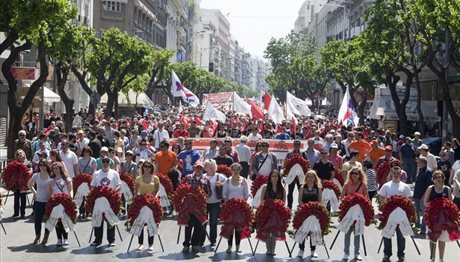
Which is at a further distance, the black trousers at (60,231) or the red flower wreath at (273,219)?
the black trousers at (60,231)

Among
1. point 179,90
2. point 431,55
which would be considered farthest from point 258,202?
point 179,90

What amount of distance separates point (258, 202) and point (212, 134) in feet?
64.7

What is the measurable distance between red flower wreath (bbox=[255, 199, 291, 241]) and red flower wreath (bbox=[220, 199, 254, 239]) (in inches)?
11.0

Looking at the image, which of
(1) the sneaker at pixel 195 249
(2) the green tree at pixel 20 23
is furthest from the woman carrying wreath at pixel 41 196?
(2) the green tree at pixel 20 23

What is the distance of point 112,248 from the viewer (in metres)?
15.8

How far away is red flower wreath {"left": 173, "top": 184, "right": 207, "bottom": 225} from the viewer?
51.0 ft

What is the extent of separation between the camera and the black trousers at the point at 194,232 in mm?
15602

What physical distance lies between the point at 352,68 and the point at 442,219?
46127mm

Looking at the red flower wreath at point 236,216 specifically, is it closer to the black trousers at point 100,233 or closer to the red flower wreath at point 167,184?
the black trousers at point 100,233

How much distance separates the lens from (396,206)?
49.4ft

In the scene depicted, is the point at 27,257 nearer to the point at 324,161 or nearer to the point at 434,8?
the point at 324,161

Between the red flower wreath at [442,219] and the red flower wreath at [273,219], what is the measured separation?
2.03 metres

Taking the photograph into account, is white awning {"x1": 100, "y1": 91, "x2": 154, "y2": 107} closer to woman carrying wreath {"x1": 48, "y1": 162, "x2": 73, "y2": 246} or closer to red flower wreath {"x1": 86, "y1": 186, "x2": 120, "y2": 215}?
woman carrying wreath {"x1": 48, "y1": 162, "x2": 73, "y2": 246}

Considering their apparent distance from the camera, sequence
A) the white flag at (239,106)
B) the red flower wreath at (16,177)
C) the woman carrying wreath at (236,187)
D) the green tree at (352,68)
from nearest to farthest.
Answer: the woman carrying wreath at (236,187) < the red flower wreath at (16,177) < the white flag at (239,106) < the green tree at (352,68)
